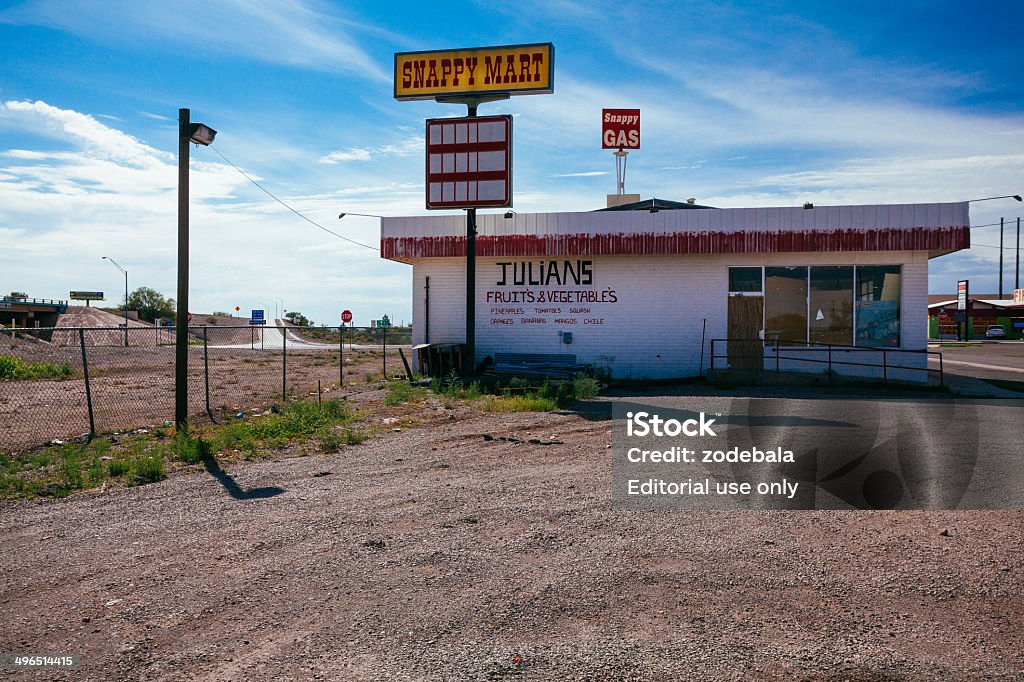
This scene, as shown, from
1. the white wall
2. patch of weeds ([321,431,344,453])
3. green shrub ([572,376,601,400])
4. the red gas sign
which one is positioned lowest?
patch of weeds ([321,431,344,453])

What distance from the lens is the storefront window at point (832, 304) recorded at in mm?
20703

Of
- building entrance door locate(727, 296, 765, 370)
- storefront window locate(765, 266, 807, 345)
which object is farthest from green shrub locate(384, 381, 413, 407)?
storefront window locate(765, 266, 807, 345)

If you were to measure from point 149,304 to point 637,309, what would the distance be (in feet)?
320

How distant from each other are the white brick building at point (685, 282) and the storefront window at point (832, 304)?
0.09ft

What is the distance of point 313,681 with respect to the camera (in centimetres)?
399

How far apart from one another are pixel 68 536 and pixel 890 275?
66.8ft

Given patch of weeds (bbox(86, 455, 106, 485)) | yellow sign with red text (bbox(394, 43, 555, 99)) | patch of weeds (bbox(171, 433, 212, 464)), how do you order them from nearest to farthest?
patch of weeds (bbox(86, 455, 106, 485)) → patch of weeds (bbox(171, 433, 212, 464)) → yellow sign with red text (bbox(394, 43, 555, 99))

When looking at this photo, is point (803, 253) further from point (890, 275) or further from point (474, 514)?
point (474, 514)

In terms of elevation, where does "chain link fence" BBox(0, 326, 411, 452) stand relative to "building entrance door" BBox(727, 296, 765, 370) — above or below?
below

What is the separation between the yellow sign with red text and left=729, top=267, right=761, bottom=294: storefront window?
7367 mm

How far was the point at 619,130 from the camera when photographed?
3133cm

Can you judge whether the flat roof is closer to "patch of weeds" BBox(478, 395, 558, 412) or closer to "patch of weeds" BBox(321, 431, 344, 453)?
"patch of weeds" BBox(478, 395, 558, 412)

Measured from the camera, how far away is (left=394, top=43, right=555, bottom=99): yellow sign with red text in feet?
63.9
